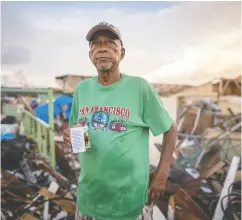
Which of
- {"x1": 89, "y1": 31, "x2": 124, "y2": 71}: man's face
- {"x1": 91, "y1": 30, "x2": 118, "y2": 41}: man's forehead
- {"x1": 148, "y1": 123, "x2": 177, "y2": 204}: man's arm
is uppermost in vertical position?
{"x1": 91, "y1": 30, "x2": 118, "y2": 41}: man's forehead

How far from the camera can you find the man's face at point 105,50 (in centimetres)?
145

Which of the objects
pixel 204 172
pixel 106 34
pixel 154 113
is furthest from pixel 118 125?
pixel 204 172

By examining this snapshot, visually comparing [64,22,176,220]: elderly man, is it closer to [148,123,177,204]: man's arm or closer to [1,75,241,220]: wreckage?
[148,123,177,204]: man's arm

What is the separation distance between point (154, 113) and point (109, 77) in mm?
309

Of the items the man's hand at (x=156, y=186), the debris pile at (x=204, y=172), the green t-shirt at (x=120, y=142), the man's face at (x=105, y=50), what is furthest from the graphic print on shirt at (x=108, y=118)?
the debris pile at (x=204, y=172)

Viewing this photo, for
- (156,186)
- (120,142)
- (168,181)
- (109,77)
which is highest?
(109,77)

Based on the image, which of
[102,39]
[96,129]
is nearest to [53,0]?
[102,39]

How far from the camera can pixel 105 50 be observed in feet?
4.76

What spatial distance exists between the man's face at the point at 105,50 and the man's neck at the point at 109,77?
0.04m

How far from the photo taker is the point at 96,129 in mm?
1473

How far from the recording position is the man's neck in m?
1.51

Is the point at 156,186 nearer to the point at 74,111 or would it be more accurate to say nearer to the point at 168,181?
the point at 74,111

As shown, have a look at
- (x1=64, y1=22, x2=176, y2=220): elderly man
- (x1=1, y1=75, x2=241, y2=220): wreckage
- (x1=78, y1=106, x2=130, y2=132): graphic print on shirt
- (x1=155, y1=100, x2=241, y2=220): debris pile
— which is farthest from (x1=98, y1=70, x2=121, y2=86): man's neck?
(x1=155, y1=100, x2=241, y2=220): debris pile

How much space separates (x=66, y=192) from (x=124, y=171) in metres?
2.07
